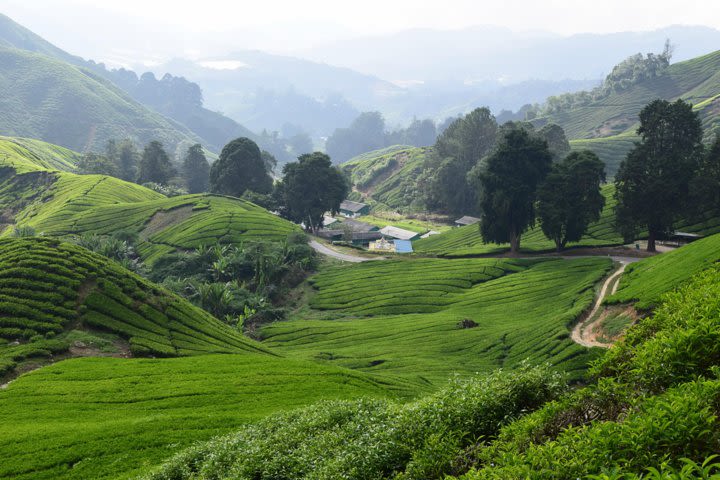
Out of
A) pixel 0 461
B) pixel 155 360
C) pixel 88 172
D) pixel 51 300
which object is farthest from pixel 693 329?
pixel 88 172

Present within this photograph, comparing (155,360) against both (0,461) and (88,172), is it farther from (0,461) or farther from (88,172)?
(88,172)

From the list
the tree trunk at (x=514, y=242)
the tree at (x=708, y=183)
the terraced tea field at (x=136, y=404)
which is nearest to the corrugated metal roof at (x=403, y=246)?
the tree trunk at (x=514, y=242)

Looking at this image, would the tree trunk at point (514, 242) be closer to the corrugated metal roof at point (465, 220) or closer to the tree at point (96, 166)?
the corrugated metal roof at point (465, 220)

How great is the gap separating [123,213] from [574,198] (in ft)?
257

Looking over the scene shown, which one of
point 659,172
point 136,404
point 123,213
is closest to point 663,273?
point 659,172

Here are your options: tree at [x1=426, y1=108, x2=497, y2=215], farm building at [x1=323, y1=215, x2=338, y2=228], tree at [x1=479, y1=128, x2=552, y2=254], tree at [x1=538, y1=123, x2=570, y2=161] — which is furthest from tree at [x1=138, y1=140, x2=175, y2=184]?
tree at [x1=479, y1=128, x2=552, y2=254]

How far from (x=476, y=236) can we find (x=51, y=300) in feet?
240

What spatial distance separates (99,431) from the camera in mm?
21344

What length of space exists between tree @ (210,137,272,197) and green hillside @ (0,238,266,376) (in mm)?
80644

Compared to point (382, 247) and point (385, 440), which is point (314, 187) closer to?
point (382, 247)

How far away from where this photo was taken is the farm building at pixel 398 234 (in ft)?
372

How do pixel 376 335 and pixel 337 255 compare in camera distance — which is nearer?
pixel 376 335

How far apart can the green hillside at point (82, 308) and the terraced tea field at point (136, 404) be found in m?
3.03

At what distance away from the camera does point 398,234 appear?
115m
